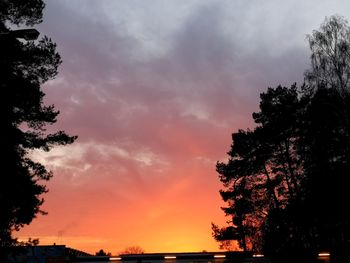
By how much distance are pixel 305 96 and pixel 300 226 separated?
33.5 ft

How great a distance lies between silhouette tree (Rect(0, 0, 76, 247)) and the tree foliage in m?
15.9

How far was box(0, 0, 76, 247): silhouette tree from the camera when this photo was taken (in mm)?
20516

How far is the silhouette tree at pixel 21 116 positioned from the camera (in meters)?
20.5

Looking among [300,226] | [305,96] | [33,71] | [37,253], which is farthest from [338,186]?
[37,253]

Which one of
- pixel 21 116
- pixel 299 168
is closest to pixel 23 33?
pixel 21 116

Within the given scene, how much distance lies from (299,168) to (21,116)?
976 inches

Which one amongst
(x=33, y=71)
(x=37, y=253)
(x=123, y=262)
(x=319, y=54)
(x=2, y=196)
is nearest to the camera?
(x=2, y=196)

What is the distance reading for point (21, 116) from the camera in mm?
21781

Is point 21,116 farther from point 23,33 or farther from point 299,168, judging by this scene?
point 299,168

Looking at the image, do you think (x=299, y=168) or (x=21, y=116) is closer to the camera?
(x=21, y=116)

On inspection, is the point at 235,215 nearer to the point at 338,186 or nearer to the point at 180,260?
the point at 338,186

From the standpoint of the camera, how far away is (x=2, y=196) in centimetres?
2039

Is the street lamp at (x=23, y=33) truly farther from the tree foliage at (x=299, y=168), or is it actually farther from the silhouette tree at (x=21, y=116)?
the tree foliage at (x=299, y=168)

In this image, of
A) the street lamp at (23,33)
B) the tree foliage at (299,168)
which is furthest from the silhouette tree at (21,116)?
the tree foliage at (299,168)
